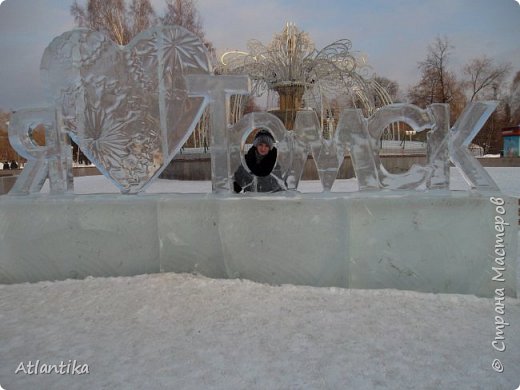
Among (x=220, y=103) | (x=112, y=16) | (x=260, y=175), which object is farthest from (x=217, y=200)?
(x=112, y=16)

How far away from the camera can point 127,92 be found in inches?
149

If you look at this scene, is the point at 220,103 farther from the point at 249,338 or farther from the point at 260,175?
the point at 249,338

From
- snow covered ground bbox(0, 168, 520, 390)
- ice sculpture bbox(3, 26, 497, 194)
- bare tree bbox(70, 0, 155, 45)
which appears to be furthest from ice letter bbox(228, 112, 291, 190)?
bare tree bbox(70, 0, 155, 45)

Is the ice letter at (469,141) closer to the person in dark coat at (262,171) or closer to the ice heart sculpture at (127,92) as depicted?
the person in dark coat at (262,171)

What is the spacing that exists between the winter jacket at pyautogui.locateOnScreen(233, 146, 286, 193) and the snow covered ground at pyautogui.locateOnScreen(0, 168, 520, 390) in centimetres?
99

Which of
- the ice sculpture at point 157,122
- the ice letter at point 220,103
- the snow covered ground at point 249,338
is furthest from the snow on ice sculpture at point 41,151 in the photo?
the ice letter at point 220,103

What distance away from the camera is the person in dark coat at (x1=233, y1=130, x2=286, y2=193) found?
12.2 feet

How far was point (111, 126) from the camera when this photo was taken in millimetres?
3822

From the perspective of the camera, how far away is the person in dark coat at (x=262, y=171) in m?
3.72

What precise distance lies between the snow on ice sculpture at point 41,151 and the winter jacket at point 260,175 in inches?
71.4

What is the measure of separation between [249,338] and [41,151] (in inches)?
117

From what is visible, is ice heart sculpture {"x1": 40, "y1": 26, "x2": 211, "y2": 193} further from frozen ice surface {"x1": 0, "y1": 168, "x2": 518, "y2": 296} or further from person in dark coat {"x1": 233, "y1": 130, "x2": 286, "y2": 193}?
person in dark coat {"x1": 233, "y1": 130, "x2": 286, "y2": 193}

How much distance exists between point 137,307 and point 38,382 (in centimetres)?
90

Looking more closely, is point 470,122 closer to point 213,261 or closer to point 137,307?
point 213,261
